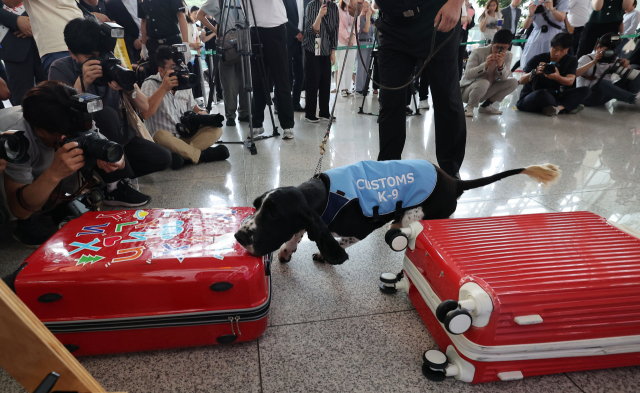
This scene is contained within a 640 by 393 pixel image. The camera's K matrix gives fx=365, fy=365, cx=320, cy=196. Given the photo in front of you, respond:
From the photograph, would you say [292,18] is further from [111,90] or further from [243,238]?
[243,238]

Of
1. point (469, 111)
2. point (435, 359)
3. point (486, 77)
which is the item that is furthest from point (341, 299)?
point (486, 77)

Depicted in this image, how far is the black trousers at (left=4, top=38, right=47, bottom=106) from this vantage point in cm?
267

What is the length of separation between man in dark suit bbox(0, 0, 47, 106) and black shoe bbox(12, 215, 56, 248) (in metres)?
1.50

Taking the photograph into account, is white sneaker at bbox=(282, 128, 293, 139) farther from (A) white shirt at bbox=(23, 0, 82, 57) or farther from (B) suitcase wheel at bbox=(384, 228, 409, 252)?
(B) suitcase wheel at bbox=(384, 228, 409, 252)

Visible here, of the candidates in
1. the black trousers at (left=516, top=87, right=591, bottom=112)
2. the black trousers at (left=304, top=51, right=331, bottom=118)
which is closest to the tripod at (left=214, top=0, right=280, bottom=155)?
the black trousers at (left=304, top=51, right=331, bottom=118)

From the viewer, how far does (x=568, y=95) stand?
→ 4.94m

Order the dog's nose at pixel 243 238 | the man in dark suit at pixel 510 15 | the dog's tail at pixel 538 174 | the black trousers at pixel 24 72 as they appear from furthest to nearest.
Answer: the man in dark suit at pixel 510 15 < the black trousers at pixel 24 72 < the dog's tail at pixel 538 174 < the dog's nose at pixel 243 238

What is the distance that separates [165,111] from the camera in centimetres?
304

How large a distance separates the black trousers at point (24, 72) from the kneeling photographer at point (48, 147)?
1348 millimetres

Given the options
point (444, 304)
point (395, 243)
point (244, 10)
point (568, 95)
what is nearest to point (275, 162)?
point (244, 10)

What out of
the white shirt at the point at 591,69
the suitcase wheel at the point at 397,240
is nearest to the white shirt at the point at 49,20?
the suitcase wheel at the point at 397,240

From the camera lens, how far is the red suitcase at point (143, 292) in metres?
1.08

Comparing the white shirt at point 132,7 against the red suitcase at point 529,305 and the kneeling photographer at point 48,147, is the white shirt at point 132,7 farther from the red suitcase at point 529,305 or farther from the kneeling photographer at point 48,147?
the red suitcase at point 529,305

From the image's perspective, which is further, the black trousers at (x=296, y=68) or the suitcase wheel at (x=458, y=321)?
the black trousers at (x=296, y=68)
